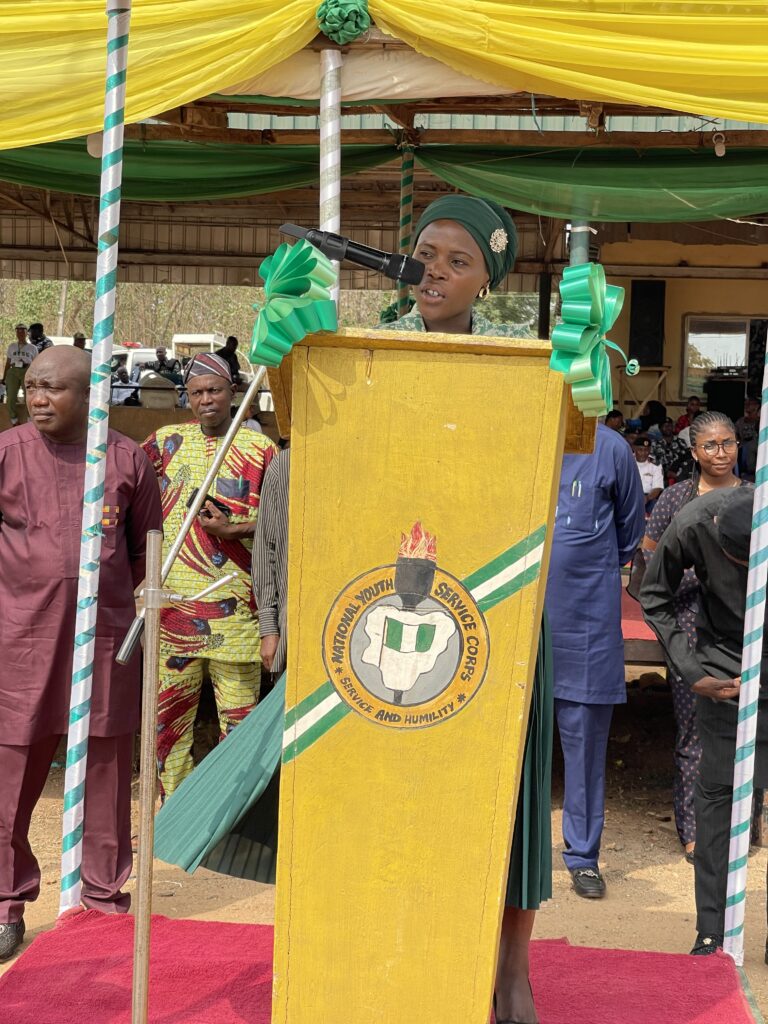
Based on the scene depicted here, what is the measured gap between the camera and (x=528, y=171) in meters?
5.88

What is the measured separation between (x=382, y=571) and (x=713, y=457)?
3.06 m

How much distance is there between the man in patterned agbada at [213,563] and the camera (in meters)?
5.11

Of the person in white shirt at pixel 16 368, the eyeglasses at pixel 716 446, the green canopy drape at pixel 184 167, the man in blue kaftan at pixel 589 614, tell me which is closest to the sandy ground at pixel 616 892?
the man in blue kaftan at pixel 589 614

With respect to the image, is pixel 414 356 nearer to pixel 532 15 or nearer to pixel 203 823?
pixel 203 823

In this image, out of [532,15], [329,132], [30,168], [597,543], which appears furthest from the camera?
[30,168]

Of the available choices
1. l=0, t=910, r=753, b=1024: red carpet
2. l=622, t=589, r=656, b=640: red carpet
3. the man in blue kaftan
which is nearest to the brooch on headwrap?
l=0, t=910, r=753, b=1024: red carpet

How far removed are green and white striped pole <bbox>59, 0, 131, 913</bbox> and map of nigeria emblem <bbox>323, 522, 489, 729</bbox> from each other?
1.21 meters

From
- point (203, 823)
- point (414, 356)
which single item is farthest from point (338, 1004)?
point (414, 356)

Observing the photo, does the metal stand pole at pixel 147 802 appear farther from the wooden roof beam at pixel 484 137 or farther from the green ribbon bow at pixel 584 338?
the wooden roof beam at pixel 484 137

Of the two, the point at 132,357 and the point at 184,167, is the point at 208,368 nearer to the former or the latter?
the point at 184,167

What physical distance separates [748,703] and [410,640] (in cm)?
155

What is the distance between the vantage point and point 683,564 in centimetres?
419

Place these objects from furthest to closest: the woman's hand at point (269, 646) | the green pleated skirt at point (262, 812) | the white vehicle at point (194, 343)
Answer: the white vehicle at point (194, 343) → the woman's hand at point (269, 646) → the green pleated skirt at point (262, 812)

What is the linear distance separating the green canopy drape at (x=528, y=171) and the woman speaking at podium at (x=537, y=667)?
3.20 m
